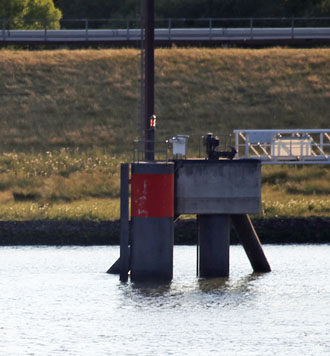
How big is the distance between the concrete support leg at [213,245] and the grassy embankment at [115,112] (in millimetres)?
13499

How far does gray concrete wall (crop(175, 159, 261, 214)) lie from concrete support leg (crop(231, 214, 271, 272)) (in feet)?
5.24

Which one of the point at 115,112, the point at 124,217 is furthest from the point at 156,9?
the point at 124,217

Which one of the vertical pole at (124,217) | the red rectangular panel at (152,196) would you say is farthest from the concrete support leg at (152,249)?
the vertical pole at (124,217)

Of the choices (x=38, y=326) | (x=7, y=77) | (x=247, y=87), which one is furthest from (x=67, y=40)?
(x=38, y=326)

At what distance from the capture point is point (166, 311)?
103 ft

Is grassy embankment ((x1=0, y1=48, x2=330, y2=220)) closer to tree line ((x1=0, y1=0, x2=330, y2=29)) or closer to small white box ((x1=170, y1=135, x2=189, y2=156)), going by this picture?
small white box ((x1=170, y1=135, x2=189, y2=156))

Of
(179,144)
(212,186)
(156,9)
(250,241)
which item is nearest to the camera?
(212,186)

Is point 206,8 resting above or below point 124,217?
above

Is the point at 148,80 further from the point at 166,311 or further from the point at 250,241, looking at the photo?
the point at 166,311

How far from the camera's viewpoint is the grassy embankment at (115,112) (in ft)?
180

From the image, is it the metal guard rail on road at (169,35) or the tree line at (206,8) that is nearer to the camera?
the metal guard rail on road at (169,35)

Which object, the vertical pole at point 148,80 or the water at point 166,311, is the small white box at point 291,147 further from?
the vertical pole at point 148,80

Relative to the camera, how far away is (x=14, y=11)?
317ft

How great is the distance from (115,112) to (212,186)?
35.7m
